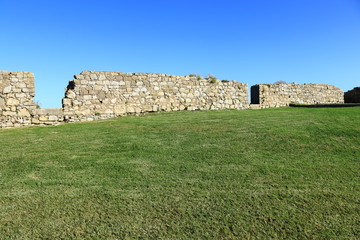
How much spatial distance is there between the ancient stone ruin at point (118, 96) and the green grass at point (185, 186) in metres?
5.19

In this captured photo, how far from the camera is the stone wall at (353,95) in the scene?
26.7m

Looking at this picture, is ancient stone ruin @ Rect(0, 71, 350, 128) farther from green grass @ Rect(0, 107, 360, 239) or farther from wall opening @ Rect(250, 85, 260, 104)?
green grass @ Rect(0, 107, 360, 239)

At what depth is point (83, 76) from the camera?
14.3m

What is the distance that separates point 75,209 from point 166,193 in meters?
1.39

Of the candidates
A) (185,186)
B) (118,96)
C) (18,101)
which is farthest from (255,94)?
(185,186)

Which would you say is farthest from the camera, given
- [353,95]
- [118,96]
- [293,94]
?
[353,95]

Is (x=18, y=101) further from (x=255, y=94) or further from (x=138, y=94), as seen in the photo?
(x=255, y=94)

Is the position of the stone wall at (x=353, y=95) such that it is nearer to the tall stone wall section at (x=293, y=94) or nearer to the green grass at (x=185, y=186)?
the tall stone wall section at (x=293, y=94)

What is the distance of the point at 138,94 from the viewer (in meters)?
15.7

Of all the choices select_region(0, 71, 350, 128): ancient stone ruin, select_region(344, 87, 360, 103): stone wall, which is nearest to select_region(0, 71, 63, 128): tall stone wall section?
select_region(0, 71, 350, 128): ancient stone ruin

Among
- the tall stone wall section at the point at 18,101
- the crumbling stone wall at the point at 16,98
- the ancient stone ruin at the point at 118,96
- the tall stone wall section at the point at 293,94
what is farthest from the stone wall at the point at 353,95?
the crumbling stone wall at the point at 16,98

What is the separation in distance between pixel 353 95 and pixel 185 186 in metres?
27.5

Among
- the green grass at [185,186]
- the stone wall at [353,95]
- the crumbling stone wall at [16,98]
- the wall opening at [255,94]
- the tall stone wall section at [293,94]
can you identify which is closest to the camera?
the green grass at [185,186]

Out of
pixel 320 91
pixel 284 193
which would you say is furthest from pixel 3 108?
pixel 320 91
